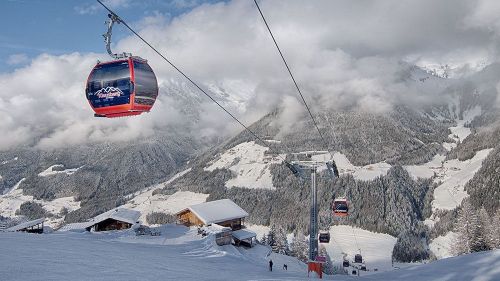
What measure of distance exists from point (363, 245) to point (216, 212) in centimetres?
9982

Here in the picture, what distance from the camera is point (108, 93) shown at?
62.7ft

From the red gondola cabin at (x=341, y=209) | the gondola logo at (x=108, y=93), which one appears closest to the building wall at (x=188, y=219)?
the red gondola cabin at (x=341, y=209)

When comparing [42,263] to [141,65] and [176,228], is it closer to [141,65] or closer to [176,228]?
[141,65]

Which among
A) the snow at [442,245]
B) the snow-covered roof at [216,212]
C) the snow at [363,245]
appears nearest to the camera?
the snow-covered roof at [216,212]

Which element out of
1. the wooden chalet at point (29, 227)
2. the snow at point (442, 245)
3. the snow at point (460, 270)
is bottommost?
the snow at point (442, 245)

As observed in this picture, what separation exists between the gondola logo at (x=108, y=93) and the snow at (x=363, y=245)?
11822 cm

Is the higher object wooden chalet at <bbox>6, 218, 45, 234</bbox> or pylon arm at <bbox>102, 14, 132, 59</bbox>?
pylon arm at <bbox>102, 14, 132, 59</bbox>

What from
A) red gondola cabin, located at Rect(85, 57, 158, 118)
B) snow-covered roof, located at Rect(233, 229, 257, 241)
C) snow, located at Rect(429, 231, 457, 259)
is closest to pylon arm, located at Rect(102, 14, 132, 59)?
red gondola cabin, located at Rect(85, 57, 158, 118)

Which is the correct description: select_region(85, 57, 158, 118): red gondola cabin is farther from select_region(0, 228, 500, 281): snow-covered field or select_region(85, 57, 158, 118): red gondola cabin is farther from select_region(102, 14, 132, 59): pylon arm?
select_region(0, 228, 500, 281): snow-covered field

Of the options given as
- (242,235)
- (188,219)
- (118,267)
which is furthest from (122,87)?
(188,219)

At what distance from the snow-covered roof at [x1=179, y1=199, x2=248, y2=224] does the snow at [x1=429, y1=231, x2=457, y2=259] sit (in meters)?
93.5

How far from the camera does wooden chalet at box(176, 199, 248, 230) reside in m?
68.3

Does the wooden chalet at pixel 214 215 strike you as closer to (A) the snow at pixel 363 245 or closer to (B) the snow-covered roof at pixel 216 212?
(B) the snow-covered roof at pixel 216 212

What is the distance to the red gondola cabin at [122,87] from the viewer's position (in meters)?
18.7
